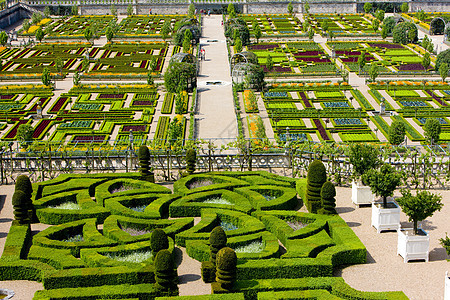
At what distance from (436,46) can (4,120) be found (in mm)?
56071

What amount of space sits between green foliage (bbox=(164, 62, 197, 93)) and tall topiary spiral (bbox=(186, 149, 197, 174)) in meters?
26.7

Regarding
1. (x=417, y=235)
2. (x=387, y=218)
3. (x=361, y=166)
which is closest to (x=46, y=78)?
(x=361, y=166)

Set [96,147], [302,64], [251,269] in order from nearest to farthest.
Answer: [251,269]
[96,147]
[302,64]

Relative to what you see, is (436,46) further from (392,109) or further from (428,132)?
(428,132)

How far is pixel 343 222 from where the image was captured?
116 feet

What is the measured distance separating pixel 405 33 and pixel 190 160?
59354mm

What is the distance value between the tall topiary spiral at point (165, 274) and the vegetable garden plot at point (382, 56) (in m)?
53.3

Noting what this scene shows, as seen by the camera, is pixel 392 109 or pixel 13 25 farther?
pixel 13 25

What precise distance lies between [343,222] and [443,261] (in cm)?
507

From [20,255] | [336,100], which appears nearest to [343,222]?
[20,255]

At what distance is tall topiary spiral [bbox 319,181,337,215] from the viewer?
36094 millimetres

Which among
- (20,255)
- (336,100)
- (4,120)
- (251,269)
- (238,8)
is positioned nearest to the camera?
(251,269)

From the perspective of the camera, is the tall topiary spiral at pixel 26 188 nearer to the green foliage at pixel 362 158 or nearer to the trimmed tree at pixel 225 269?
the trimmed tree at pixel 225 269

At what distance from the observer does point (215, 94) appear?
70.9 m
